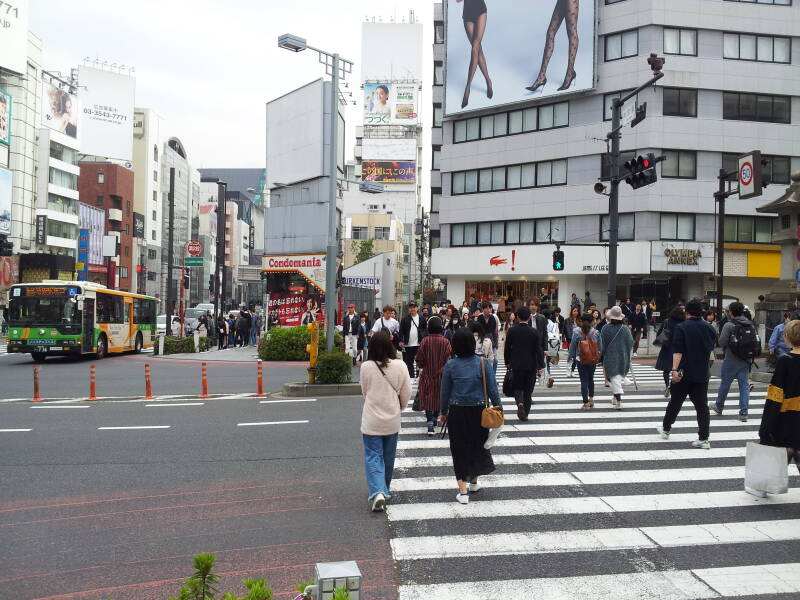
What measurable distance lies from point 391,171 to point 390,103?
10.7m

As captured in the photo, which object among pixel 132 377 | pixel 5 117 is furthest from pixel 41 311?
pixel 5 117

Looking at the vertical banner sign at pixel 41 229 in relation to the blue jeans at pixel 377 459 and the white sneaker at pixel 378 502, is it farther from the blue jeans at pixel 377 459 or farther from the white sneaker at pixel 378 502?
the white sneaker at pixel 378 502

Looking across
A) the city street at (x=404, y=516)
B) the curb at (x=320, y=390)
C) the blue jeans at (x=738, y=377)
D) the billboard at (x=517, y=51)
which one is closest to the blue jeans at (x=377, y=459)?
the city street at (x=404, y=516)

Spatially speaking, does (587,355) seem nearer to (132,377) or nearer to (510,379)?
(510,379)

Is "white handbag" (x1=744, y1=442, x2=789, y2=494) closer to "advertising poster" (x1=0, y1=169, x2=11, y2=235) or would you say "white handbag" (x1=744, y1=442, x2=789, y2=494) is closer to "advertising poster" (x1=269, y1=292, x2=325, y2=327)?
"advertising poster" (x1=269, y1=292, x2=325, y2=327)

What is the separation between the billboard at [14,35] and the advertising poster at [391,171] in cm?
5379

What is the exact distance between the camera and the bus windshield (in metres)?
24.0

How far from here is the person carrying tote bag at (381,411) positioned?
627cm

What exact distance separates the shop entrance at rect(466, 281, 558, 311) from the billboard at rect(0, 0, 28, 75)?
136 ft

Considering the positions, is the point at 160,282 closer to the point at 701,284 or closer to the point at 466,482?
the point at 701,284

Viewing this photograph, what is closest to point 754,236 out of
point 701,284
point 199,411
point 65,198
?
point 701,284

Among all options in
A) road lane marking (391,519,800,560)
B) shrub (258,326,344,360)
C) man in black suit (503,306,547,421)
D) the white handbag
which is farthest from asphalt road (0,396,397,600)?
shrub (258,326,344,360)

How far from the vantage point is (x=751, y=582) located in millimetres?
4598

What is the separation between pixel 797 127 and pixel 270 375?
34690 millimetres
